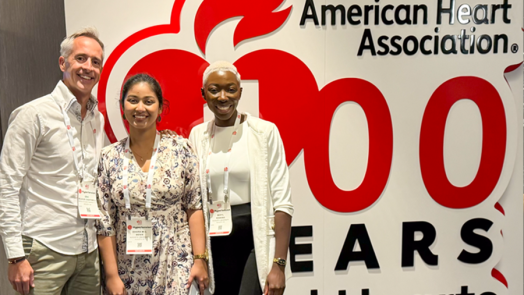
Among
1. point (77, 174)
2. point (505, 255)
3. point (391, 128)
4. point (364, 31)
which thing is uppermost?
point (364, 31)

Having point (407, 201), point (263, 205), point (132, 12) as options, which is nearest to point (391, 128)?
point (407, 201)

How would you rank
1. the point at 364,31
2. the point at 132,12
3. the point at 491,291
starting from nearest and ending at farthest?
the point at 132,12, the point at 364,31, the point at 491,291

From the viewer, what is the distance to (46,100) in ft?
6.78

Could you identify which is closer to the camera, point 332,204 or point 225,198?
point 225,198

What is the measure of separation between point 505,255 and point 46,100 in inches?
136

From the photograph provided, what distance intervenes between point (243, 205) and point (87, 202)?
2.72 feet

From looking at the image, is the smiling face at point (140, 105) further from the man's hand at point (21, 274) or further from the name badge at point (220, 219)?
the man's hand at point (21, 274)

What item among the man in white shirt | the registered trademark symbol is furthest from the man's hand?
the registered trademark symbol

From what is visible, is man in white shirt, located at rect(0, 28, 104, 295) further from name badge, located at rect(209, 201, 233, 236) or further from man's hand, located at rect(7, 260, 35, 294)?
name badge, located at rect(209, 201, 233, 236)

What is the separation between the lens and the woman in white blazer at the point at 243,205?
2145mm

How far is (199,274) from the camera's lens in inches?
81.5

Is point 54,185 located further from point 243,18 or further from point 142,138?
point 243,18

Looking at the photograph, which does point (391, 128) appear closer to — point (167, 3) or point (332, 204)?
point (332, 204)

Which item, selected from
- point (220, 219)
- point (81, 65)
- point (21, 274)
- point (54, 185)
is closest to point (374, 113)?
point (220, 219)
